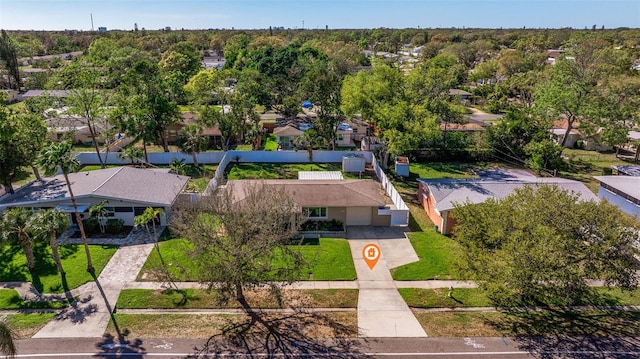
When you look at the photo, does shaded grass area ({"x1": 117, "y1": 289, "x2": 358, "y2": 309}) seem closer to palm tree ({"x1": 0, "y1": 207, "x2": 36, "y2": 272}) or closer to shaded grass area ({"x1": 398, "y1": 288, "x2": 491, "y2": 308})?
shaded grass area ({"x1": 398, "y1": 288, "x2": 491, "y2": 308})

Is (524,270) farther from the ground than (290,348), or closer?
farther from the ground

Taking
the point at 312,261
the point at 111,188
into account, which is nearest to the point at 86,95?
the point at 111,188

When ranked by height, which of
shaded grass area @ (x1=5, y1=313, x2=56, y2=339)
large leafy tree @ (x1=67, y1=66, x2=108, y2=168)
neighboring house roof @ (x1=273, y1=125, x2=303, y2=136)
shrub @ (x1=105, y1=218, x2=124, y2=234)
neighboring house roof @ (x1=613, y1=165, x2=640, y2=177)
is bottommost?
shaded grass area @ (x1=5, y1=313, x2=56, y2=339)

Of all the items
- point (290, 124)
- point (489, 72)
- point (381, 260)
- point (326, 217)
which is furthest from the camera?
point (489, 72)

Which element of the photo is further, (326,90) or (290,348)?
(326,90)

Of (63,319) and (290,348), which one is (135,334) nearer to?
(63,319)

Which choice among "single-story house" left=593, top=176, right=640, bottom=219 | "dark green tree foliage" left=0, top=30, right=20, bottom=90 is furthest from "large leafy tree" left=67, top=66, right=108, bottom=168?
"dark green tree foliage" left=0, top=30, right=20, bottom=90

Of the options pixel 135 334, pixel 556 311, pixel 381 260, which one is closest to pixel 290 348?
pixel 135 334

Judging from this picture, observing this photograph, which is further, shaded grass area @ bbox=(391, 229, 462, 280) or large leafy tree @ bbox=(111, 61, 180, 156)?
large leafy tree @ bbox=(111, 61, 180, 156)
